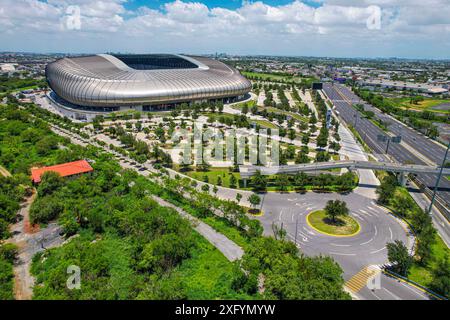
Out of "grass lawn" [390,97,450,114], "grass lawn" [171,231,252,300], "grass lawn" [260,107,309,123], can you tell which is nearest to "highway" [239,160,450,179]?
"grass lawn" [171,231,252,300]

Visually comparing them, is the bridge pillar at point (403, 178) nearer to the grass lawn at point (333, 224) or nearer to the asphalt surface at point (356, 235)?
the asphalt surface at point (356, 235)

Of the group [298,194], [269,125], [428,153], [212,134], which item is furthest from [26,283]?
[428,153]

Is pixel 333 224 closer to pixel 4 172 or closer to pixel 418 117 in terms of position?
pixel 4 172

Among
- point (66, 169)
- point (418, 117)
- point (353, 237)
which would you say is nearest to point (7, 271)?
point (66, 169)

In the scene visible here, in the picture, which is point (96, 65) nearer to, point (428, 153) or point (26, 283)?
point (26, 283)
